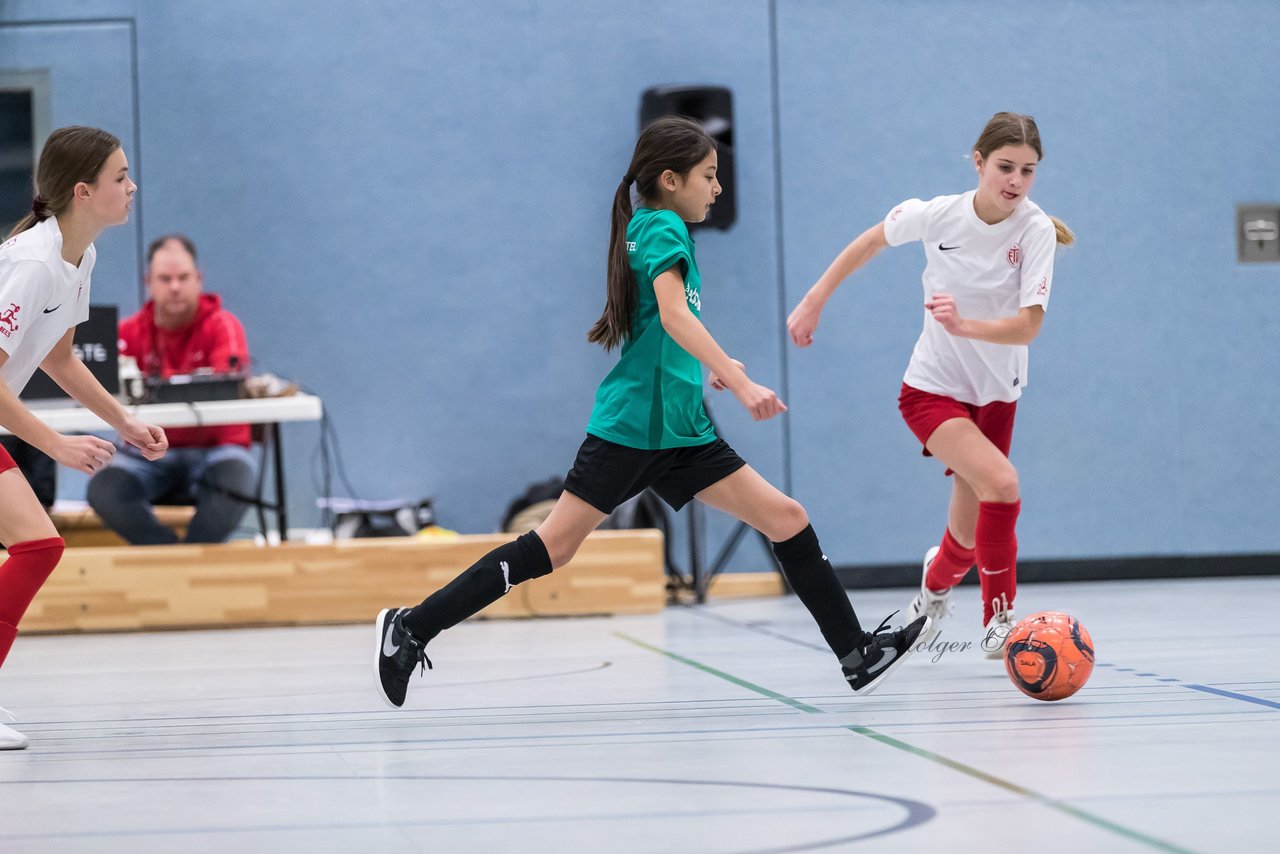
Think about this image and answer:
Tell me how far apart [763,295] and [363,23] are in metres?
2.30

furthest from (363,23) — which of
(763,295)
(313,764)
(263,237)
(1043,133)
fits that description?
(313,764)

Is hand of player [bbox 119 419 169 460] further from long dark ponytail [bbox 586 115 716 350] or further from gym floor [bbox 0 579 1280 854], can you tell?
long dark ponytail [bbox 586 115 716 350]

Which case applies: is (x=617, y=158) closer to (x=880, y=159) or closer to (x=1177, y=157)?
(x=880, y=159)

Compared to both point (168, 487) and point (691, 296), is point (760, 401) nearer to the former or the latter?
point (691, 296)

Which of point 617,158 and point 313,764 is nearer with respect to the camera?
point 313,764

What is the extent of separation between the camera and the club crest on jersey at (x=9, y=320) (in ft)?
9.95

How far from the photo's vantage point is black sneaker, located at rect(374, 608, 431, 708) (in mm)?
3225

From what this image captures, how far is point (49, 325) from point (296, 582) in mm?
2863

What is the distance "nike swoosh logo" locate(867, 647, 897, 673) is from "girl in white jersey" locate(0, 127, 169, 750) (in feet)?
5.42

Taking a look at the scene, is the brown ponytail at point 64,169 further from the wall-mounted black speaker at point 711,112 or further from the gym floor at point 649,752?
the wall-mounted black speaker at point 711,112

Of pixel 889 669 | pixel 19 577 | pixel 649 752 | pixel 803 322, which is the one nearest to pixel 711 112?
pixel 803 322

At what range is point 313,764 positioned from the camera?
107 inches

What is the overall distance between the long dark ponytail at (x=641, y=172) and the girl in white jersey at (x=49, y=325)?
105 centimetres

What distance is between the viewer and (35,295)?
308cm
